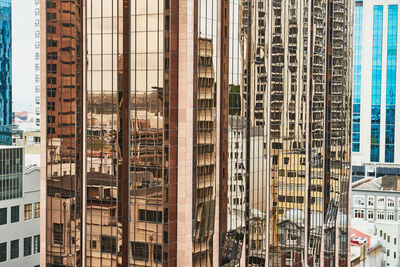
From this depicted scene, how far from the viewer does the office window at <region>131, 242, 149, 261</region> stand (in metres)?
47.2

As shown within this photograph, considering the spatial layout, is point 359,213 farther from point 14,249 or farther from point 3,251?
point 3,251

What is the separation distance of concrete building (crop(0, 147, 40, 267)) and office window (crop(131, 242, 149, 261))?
84.6ft

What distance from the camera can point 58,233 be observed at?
5000cm

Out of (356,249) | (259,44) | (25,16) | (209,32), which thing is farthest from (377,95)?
(209,32)

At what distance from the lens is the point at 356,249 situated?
10494 cm

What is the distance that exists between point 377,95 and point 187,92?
411ft

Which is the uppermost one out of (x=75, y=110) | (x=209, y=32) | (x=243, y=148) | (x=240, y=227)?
(x=209, y=32)

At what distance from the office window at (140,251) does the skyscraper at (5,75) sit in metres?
42.8

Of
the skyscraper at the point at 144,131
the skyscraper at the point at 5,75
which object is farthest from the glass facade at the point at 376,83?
the skyscraper at the point at 144,131

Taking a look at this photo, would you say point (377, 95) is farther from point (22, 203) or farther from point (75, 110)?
point (75, 110)

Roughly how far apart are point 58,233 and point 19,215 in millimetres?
21553

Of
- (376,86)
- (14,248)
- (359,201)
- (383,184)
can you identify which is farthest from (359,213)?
(14,248)

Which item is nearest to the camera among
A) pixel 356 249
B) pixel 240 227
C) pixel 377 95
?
pixel 240 227

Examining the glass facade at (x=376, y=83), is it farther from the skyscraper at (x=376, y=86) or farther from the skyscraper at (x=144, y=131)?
the skyscraper at (x=144, y=131)
